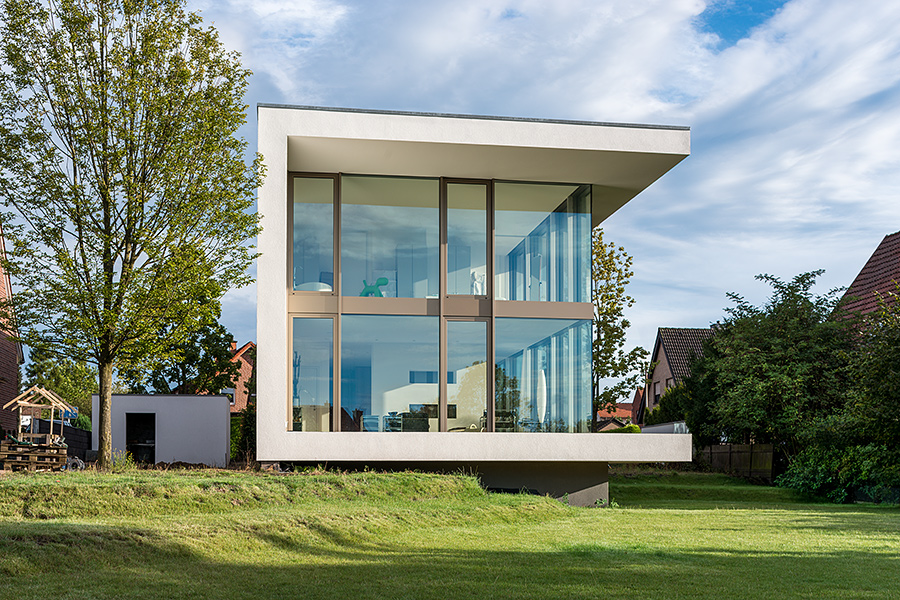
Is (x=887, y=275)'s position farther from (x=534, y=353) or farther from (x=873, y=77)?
(x=534, y=353)

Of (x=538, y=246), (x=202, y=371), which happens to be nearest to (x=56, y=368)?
(x=538, y=246)

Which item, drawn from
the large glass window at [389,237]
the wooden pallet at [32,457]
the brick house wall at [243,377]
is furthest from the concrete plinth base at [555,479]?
the brick house wall at [243,377]

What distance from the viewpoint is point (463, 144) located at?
55.5 ft

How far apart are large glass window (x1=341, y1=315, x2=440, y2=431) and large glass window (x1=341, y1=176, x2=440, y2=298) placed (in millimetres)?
691

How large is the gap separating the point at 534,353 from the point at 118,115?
9.73m

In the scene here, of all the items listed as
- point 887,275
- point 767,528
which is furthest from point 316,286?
point 887,275

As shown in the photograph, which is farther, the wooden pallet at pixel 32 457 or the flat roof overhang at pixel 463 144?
the flat roof overhang at pixel 463 144

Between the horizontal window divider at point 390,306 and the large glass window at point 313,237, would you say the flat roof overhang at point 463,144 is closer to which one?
the large glass window at point 313,237

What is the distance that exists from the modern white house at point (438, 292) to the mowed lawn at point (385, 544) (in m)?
2.54

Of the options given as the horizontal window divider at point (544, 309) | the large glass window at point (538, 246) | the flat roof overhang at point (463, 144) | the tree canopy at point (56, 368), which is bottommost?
the tree canopy at point (56, 368)

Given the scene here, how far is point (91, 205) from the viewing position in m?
15.6

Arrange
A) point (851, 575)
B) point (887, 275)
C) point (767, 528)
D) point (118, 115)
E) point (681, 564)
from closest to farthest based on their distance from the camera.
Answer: point (851, 575) → point (681, 564) → point (767, 528) → point (118, 115) → point (887, 275)

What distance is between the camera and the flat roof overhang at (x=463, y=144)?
16.7 meters

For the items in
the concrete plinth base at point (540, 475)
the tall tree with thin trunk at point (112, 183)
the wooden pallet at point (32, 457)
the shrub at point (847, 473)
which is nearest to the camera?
the wooden pallet at point (32, 457)
